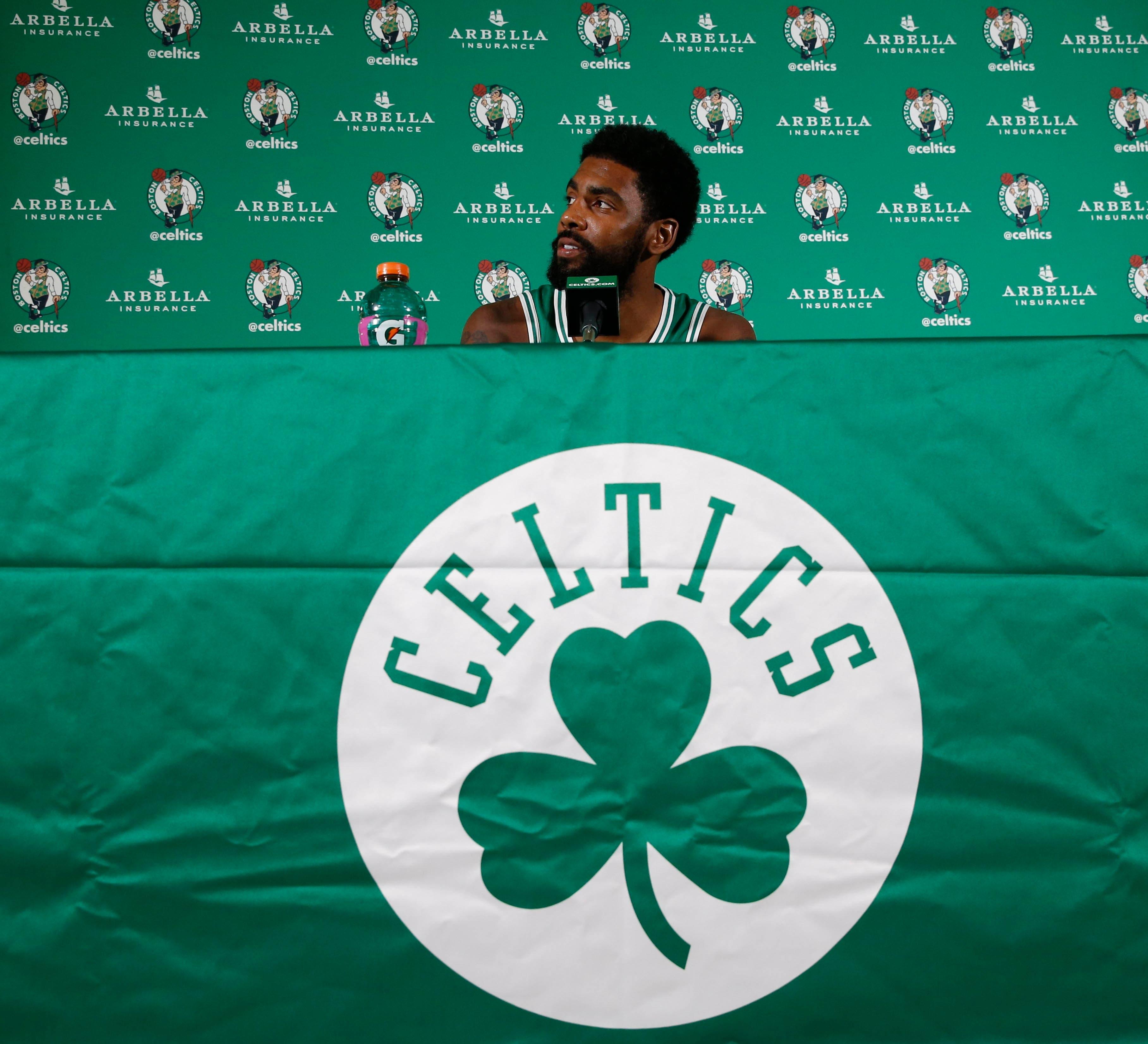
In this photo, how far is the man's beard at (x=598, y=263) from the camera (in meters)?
1.64

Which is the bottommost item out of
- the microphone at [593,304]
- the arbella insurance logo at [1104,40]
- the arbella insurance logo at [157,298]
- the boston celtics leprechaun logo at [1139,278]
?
the microphone at [593,304]

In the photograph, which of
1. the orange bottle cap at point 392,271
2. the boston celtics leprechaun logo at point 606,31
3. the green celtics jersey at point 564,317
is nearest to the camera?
the orange bottle cap at point 392,271

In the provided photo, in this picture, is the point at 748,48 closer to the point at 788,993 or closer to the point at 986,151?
the point at 986,151

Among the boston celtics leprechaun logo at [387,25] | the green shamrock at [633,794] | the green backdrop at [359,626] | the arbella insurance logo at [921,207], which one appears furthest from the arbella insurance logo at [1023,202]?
the green shamrock at [633,794]

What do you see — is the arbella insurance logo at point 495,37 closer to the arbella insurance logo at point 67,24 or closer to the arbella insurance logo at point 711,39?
the arbella insurance logo at point 711,39

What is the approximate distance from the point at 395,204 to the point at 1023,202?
71.7 inches

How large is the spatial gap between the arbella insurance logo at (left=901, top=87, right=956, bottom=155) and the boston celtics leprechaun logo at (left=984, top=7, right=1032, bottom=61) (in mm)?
228

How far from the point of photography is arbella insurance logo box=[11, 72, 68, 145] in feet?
7.57

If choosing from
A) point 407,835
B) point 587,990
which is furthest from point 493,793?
point 587,990

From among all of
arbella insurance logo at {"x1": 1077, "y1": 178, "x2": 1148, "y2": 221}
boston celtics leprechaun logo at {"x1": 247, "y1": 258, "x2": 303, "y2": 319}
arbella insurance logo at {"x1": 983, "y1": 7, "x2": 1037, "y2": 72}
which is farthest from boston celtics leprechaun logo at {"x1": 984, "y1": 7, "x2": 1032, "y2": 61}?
boston celtics leprechaun logo at {"x1": 247, "y1": 258, "x2": 303, "y2": 319}

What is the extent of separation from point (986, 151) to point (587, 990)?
254 cm

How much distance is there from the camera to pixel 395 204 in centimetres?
236

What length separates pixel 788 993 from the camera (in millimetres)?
749

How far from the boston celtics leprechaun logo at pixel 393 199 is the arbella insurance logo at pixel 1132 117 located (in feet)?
6.73
